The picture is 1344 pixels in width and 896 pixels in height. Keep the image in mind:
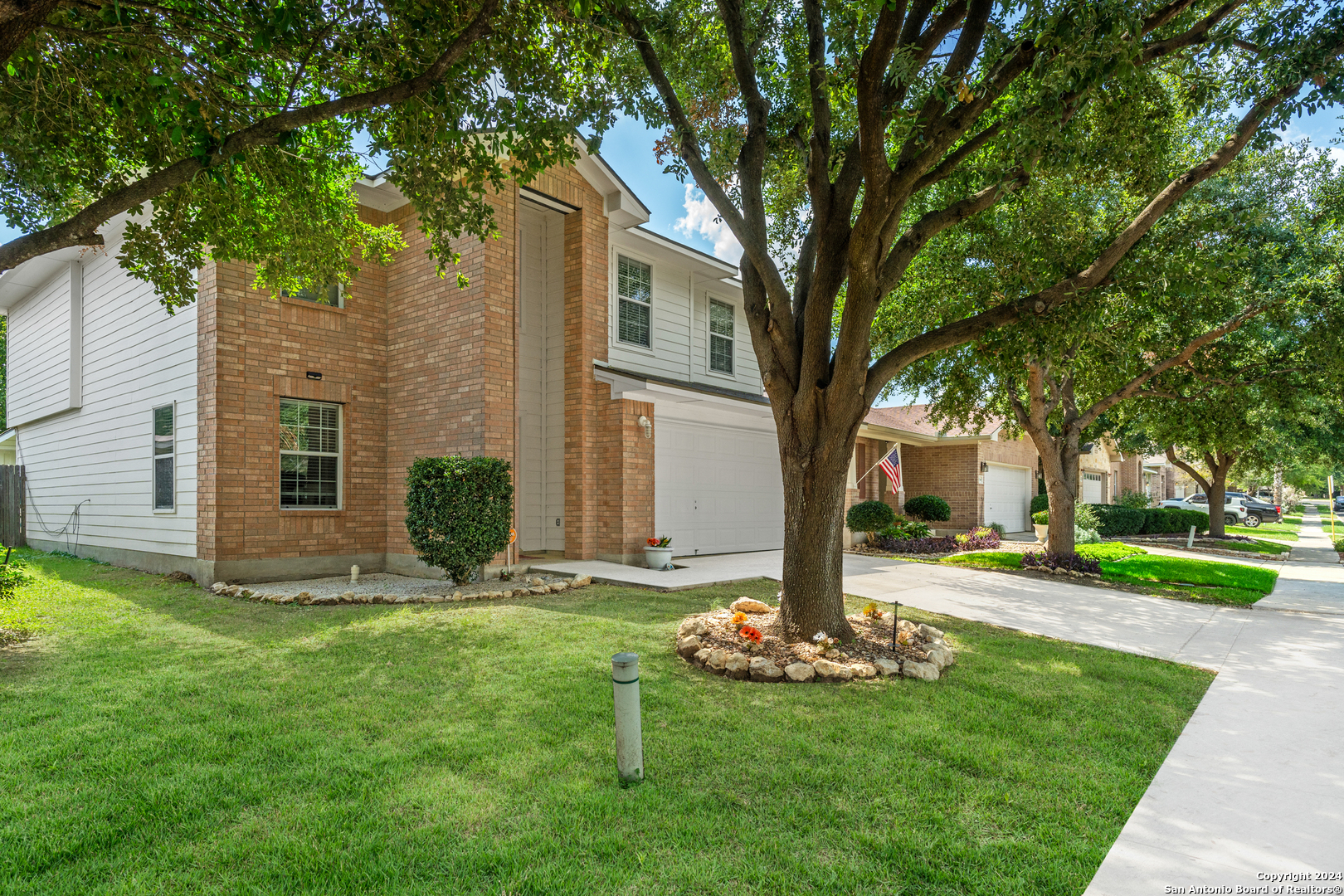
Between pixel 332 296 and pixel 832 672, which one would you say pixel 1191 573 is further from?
pixel 332 296

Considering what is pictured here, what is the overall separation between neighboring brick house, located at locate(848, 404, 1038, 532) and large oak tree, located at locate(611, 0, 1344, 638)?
13187 mm

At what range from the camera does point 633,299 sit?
43.8 ft

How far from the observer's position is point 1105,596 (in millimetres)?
10086

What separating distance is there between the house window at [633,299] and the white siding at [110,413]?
6.96 meters

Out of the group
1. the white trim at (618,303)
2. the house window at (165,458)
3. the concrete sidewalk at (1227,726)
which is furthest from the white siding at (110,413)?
the concrete sidewalk at (1227,726)

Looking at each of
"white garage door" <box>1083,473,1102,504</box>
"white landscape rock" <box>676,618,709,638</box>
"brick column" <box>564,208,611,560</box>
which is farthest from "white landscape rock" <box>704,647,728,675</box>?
"white garage door" <box>1083,473,1102,504</box>

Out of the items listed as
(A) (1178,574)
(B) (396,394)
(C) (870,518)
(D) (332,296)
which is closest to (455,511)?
(B) (396,394)

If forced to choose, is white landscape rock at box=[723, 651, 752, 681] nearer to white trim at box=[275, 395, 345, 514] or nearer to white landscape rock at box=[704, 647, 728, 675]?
white landscape rock at box=[704, 647, 728, 675]

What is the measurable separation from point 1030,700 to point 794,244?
591 centimetres

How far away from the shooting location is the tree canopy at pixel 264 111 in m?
5.22

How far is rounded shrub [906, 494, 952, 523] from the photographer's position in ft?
64.8

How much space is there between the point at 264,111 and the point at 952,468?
849 inches

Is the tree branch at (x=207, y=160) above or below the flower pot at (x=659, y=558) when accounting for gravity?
above

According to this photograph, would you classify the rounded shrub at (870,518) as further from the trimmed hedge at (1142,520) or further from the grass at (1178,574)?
the trimmed hedge at (1142,520)
